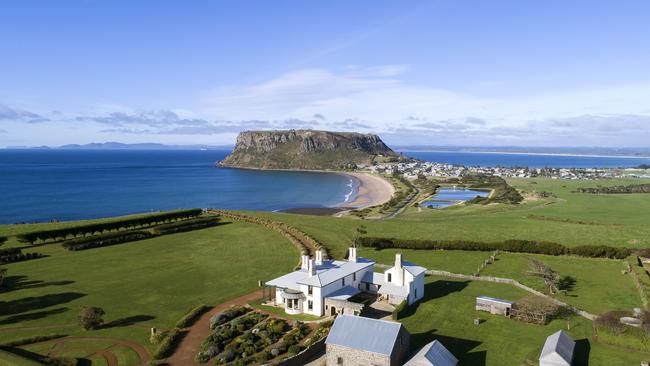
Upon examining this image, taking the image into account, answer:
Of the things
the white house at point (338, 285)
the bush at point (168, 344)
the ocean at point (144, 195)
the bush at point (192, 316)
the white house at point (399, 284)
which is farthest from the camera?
the ocean at point (144, 195)

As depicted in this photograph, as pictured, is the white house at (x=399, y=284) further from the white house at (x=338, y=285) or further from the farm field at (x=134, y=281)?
the farm field at (x=134, y=281)

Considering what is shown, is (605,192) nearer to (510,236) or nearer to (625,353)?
(510,236)

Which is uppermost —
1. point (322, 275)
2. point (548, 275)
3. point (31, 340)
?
point (322, 275)

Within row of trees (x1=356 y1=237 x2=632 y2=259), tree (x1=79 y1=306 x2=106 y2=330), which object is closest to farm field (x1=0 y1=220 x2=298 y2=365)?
tree (x1=79 y1=306 x2=106 y2=330)

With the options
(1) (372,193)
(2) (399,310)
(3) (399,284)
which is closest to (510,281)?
(3) (399,284)

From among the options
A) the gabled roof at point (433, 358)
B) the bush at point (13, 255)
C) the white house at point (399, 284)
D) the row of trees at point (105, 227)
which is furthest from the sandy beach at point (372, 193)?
the gabled roof at point (433, 358)

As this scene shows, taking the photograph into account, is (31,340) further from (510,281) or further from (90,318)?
(510,281)

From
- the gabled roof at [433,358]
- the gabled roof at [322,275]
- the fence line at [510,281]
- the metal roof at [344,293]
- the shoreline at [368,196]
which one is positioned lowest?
the shoreline at [368,196]
